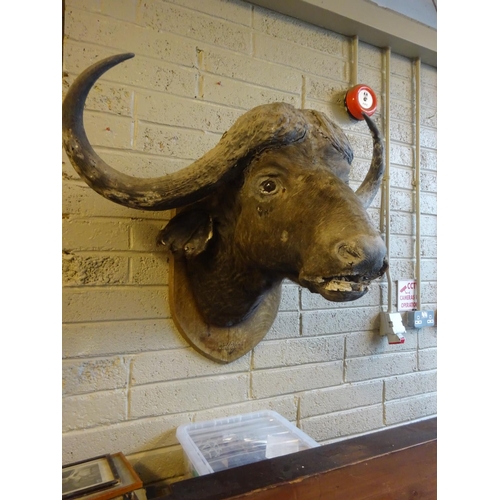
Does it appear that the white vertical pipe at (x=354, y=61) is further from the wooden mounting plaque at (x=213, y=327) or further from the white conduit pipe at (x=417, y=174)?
the wooden mounting plaque at (x=213, y=327)

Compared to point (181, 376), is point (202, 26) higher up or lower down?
higher up

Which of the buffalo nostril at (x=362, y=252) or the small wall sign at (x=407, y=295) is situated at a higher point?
the buffalo nostril at (x=362, y=252)

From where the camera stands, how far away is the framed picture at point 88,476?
0.70 meters

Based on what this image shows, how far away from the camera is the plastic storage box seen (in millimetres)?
919

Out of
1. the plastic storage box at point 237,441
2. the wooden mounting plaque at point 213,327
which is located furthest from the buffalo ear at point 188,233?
the plastic storage box at point 237,441

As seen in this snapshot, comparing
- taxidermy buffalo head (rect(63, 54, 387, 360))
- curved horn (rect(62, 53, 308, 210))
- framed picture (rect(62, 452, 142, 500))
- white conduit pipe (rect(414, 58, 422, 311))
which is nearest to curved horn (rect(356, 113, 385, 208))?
taxidermy buffalo head (rect(63, 54, 387, 360))

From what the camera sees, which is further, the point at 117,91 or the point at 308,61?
the point at 308,61

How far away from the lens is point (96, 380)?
93 centimetres

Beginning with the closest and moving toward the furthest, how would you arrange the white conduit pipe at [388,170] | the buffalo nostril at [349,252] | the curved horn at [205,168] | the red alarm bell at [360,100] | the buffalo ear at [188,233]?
the buffalo nostril at [349,252] < the curved horn at [205,168] < the buffalo ear at [188,233] < the red alarm bell at [360,100] < the white conduit pipe at [388,170]

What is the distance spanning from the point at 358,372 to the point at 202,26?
4.08 ft

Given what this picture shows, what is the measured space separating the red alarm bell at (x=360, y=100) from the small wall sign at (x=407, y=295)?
655 mm

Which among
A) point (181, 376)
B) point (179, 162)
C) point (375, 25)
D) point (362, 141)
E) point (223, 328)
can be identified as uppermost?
point (375, 25)

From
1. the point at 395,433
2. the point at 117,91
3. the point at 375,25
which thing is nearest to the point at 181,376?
the point at 395,433

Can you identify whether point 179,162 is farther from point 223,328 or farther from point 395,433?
point 395,433
